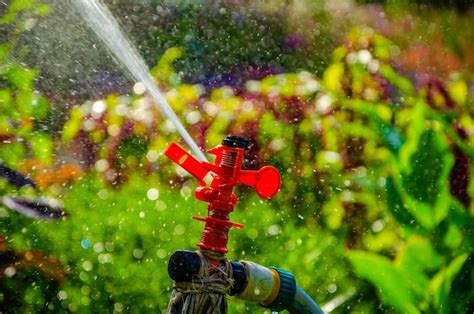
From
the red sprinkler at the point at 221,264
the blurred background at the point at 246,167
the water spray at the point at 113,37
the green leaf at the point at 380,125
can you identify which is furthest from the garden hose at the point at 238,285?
the green leaf at the point at 380,125

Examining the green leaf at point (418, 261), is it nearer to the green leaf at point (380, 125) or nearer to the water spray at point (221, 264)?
the green leaf at point (380, 125)

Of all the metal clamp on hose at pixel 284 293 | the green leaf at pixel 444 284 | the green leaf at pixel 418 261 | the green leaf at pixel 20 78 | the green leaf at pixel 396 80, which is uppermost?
the metal clamp on hose at pixel 284 293

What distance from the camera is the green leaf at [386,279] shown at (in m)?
2.70

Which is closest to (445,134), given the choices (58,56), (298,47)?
(298,47)

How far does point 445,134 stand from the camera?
2924mm

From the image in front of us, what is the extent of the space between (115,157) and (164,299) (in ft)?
1.46

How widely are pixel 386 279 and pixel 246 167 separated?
0.52m

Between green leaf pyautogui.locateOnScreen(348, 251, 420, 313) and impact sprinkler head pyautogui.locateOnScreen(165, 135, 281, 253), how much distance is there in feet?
4.44

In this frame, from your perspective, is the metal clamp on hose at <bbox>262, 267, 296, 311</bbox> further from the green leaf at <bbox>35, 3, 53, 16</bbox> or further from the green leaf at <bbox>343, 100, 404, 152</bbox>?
the green leaf at <bbox>35, 3, 53, 16</bbox>

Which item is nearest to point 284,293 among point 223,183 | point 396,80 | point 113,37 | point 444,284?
point 223,183

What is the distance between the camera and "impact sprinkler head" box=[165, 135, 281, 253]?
55.1 inches

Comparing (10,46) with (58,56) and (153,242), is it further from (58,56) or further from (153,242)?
(153,242)

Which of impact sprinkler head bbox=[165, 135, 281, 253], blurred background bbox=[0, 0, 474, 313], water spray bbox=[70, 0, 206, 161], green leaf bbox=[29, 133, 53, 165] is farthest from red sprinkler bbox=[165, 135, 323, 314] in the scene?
green leaf bbox=[29, 133, 53, 165]

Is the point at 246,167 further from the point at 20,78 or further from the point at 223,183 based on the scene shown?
the point at 223,183
